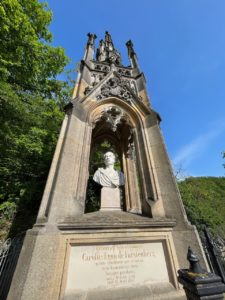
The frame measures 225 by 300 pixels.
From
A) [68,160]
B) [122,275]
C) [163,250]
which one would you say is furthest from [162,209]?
[68,160]

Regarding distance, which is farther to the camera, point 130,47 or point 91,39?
point 130,47

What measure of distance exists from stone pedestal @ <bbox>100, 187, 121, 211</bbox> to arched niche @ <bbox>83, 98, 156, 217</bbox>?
2.13 feet

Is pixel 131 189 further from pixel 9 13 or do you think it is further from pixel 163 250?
pixel 9 13

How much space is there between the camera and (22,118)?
22.7 ft

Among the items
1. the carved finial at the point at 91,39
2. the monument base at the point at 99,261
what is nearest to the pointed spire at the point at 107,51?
the carved finial at the point at 91,39

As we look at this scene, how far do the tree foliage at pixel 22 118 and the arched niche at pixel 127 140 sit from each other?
2.76m

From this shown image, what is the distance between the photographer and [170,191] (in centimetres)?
371

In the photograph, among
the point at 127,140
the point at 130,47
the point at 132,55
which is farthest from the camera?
the point at 130,47

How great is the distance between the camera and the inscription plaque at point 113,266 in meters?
2.54

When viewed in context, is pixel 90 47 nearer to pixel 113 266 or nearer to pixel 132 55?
pixel 132 55

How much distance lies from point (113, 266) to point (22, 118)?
6613 millimetres

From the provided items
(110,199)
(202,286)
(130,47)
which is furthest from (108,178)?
(130,47)

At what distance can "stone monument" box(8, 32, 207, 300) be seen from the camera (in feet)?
7.97

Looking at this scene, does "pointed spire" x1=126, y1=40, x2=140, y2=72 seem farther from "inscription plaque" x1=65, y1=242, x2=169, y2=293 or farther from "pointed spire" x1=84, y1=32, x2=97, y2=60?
"inscription plaque" x1=65, y1=242, x2=169, y2=293
